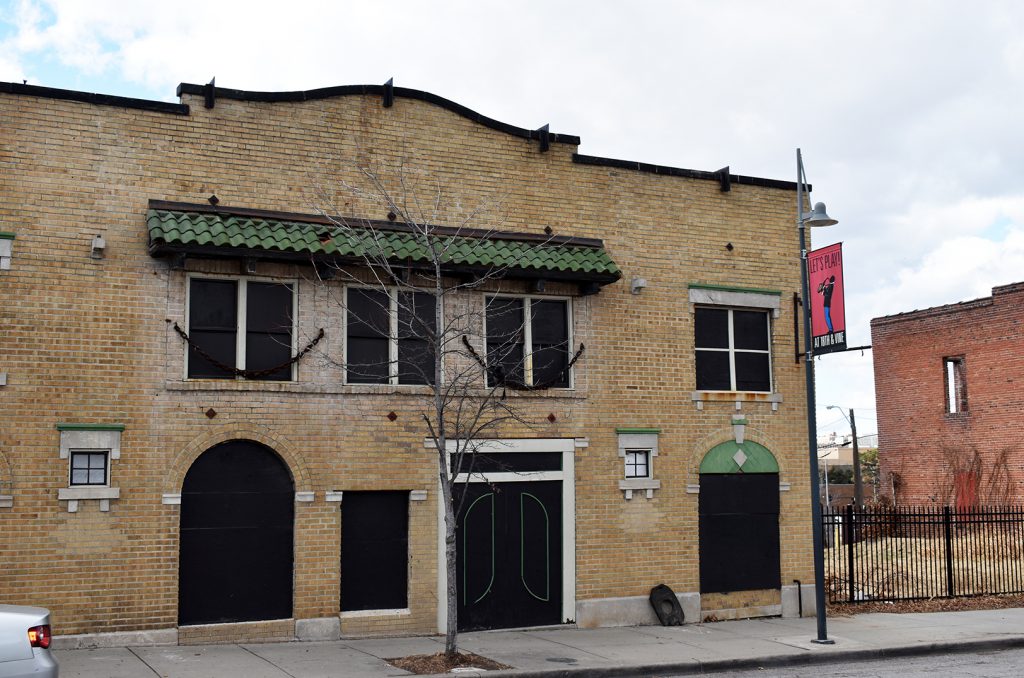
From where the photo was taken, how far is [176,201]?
45.9 feet

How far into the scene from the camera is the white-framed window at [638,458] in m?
16.5

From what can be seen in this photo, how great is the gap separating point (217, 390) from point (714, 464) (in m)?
8.33

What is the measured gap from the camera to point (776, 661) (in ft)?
45.3

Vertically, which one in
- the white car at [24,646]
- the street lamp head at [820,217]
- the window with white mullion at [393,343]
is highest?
the street lamp head at [820,217]

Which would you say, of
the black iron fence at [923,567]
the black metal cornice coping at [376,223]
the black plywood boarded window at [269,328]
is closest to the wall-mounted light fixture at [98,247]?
the black metal cornice coping at [376,223]

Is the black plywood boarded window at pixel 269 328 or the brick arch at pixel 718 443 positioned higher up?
the black plywood boarded window at pixel 269 328

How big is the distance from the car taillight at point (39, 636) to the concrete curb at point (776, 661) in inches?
188

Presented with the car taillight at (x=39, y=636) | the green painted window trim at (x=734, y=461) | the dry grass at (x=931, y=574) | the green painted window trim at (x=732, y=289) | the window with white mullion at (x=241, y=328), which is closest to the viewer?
the car taillight at (x=39, y=636)

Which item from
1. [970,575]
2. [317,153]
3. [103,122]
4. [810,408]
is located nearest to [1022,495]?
[970,575]

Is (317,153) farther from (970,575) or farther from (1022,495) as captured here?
(1022,495)

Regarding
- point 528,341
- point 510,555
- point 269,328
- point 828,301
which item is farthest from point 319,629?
point 828,301

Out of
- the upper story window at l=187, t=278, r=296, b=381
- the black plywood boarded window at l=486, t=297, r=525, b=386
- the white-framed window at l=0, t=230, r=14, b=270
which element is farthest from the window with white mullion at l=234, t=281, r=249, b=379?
the black plywood boarded window at l=486, t=297, r=525, b=386

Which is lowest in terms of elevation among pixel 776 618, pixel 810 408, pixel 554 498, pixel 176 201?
pixel 776 618

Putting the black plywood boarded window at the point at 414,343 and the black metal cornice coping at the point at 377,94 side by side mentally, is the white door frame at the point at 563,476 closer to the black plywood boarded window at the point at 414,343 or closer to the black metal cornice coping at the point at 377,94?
the black plywood boarded window at the point at 414,343
